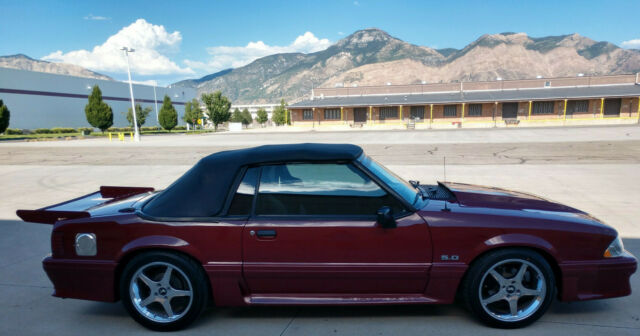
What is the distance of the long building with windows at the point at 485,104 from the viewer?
46.8m

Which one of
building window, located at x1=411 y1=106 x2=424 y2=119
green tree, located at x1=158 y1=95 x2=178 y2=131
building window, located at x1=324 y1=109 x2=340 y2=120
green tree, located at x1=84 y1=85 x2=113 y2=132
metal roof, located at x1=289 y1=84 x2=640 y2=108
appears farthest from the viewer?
green tree, located at x1=158 y1=95 x2=178 y2=131

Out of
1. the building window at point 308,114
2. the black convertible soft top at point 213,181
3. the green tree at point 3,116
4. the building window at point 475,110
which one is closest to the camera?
the black convertible soft top at point 213,181

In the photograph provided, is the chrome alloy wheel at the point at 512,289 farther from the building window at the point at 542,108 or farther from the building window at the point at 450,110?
the building window at the point at 542,108

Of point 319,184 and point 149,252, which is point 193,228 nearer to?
point 149,252

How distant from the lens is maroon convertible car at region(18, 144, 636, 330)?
2.67 meters

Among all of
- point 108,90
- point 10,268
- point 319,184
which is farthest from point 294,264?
point 108,90

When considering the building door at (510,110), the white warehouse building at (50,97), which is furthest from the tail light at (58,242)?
the white warehouse building at (50,97)

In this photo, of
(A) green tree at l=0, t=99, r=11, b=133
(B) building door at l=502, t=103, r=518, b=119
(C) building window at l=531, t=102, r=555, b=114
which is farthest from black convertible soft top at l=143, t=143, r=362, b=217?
(C) building window at l=531, t=102, r=555, b=114

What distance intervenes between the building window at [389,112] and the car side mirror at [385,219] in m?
52.0

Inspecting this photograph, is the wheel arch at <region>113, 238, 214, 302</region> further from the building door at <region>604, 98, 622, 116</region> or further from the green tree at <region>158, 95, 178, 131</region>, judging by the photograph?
the building door at <region>604, 98, 622, 116</region>

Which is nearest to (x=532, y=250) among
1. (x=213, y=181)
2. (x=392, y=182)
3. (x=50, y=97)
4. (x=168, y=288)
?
(x=392, y=182)

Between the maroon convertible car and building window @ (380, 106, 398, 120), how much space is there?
169 ft

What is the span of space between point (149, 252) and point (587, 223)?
3.35 metres

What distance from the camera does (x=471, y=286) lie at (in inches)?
107
